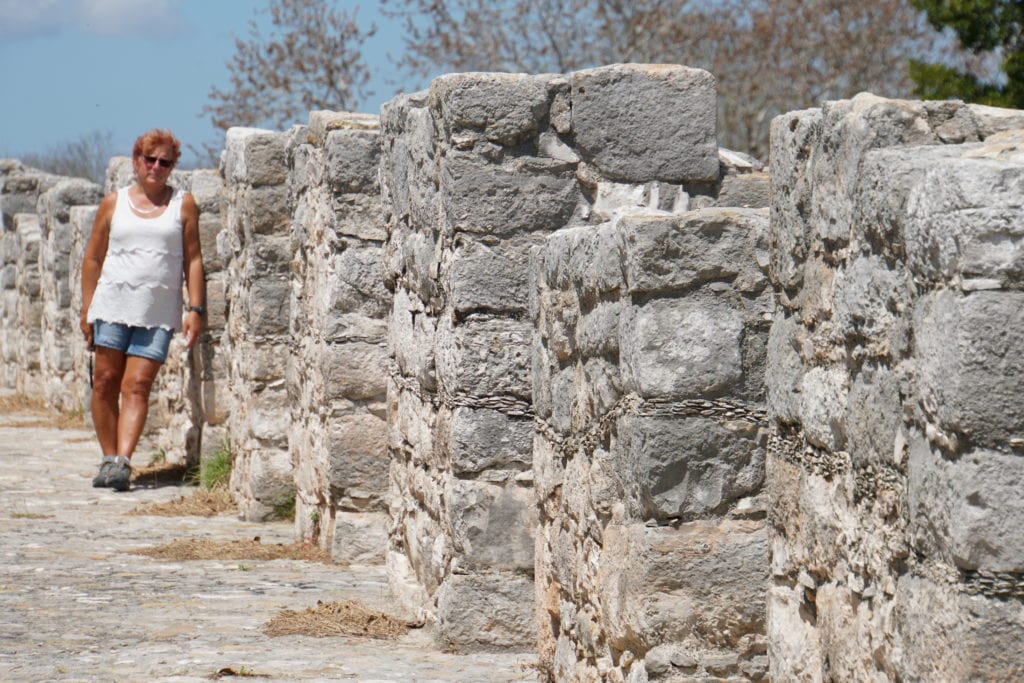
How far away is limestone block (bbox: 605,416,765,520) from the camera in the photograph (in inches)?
129

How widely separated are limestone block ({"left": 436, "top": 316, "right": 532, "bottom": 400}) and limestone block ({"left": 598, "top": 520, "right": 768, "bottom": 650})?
4.85 feet

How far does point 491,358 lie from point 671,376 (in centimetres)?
153

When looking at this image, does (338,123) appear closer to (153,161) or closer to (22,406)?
(153,161)

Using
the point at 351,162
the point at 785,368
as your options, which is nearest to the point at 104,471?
the point at 351,162

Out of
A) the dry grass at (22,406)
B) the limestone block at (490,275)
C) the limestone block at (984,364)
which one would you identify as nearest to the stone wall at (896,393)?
the limestone block at (984,364)

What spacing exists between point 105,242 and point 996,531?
7.19m

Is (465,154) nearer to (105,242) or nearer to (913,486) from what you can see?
(913,486)

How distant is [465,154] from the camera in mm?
4734

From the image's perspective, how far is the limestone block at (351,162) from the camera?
20.9 feet

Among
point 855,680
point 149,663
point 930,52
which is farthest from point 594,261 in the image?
point 930,52

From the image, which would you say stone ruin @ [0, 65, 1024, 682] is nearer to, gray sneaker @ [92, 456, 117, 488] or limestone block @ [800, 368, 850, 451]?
limestone block @ [800, 368, 850, 451]

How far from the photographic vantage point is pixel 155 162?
27.5 ft

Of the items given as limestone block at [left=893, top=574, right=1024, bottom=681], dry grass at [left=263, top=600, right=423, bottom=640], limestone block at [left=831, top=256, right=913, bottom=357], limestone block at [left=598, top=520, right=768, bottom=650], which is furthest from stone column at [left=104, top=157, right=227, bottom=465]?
limestone block at [left=893, top=574, right=1024, bottom=681]

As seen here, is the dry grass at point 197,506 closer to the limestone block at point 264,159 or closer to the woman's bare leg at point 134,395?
the woman's bare leg at point 134,395
